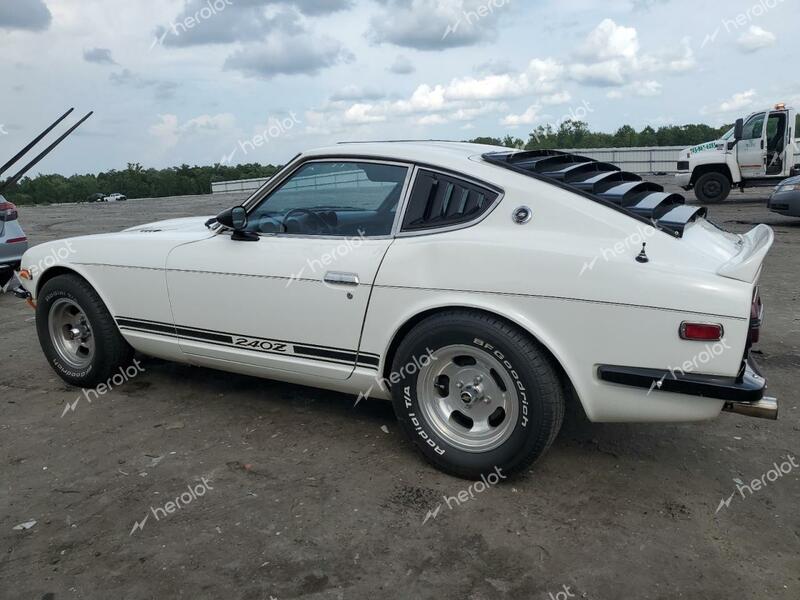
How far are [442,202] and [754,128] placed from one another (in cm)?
1507

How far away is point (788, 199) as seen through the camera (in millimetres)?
11453

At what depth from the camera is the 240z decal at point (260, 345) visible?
12.3ft

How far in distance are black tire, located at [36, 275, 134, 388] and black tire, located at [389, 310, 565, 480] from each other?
2125 mm

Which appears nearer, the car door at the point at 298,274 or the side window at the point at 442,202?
the side window at the point at 442,202

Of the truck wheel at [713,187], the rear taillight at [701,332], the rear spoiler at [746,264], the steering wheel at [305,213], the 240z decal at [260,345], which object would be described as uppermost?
the steering wheel at [305,213]

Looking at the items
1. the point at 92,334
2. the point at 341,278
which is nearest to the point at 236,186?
the point at 92,334

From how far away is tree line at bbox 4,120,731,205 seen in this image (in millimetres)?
40678

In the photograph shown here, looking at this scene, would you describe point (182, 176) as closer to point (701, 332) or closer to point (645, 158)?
point (645, 158)

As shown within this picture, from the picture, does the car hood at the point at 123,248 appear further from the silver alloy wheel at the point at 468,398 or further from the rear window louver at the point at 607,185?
the rear window louver at the point at 607,185

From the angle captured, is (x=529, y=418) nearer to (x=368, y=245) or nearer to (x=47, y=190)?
(x=368, y=245)

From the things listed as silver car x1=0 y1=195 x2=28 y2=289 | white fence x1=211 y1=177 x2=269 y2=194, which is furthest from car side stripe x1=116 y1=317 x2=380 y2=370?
white fence x1=211 y1=177 x2=269 y2=194

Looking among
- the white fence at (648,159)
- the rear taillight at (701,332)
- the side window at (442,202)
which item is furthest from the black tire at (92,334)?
the white fence at (648,159)

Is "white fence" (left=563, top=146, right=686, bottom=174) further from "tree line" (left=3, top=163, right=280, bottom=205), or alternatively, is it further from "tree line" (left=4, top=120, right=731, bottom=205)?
"tree line" (left=3, top=163, right=280, bottom=205)

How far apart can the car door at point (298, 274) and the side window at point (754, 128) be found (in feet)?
48.7
